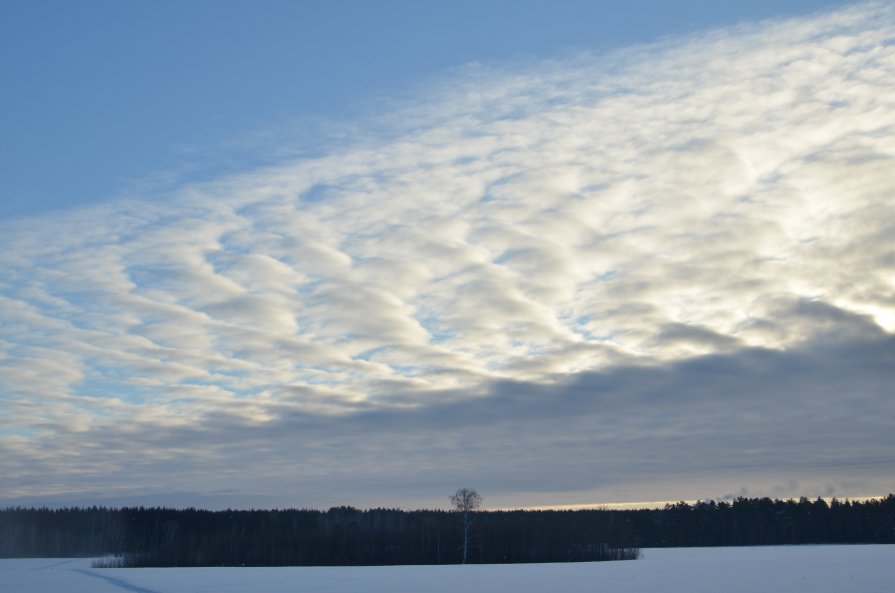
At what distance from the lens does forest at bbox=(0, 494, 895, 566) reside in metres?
107

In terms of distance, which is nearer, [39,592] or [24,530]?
[39,592]

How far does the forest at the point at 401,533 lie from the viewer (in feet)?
→ 352

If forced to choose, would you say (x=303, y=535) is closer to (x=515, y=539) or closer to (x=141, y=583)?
(x=515, y=539)

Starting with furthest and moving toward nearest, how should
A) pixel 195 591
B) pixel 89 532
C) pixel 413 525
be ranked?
1. pixel 89 532
2. pixel 413 525
3. pixel 195 591

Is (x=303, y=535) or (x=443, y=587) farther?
(x=303, y=535)

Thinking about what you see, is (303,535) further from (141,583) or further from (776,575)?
(776,575)

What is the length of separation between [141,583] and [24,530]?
11884cm

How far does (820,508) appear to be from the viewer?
16975 centimetres

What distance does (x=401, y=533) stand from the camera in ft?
401

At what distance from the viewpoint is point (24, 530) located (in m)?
150

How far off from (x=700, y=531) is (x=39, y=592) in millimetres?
152004

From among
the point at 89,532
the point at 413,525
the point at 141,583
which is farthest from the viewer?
the point at 89,532

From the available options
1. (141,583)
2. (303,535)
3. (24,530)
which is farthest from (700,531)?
(141,583)

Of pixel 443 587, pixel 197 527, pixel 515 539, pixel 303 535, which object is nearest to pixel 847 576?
pixel 443 587
